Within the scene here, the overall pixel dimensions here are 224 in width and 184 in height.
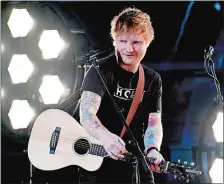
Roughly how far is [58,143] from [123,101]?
533 mm

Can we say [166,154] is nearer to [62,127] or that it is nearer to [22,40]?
[62,127]

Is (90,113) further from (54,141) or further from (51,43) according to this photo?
(51,43)

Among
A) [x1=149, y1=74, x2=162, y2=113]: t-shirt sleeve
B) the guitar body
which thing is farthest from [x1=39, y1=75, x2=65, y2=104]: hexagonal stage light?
[x1=149, y1=74, x2=162, y2=113]: t-shirt sleeve

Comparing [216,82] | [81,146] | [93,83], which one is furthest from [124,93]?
[216,82]

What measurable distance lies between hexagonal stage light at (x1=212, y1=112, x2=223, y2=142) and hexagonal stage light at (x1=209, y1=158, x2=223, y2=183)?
6.3 inches

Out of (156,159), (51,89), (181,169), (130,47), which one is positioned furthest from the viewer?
(51,89)

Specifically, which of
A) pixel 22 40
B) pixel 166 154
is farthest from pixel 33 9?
pixel 166 154

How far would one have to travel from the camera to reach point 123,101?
10.6 ft

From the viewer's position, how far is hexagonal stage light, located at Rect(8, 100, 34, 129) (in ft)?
10.9

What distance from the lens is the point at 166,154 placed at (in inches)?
129

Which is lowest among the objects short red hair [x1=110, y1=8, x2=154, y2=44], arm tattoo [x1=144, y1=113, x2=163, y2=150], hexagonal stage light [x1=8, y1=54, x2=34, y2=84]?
arm tattoo [x1=144, y1=113, x2=163, y2=150]

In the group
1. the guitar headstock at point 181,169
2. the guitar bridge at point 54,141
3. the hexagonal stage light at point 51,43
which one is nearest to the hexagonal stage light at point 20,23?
the hexagonal stage light at point 51,43

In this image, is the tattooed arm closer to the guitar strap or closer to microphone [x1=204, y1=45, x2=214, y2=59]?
the guitar strap

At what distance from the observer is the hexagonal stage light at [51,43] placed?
11.0 ft
